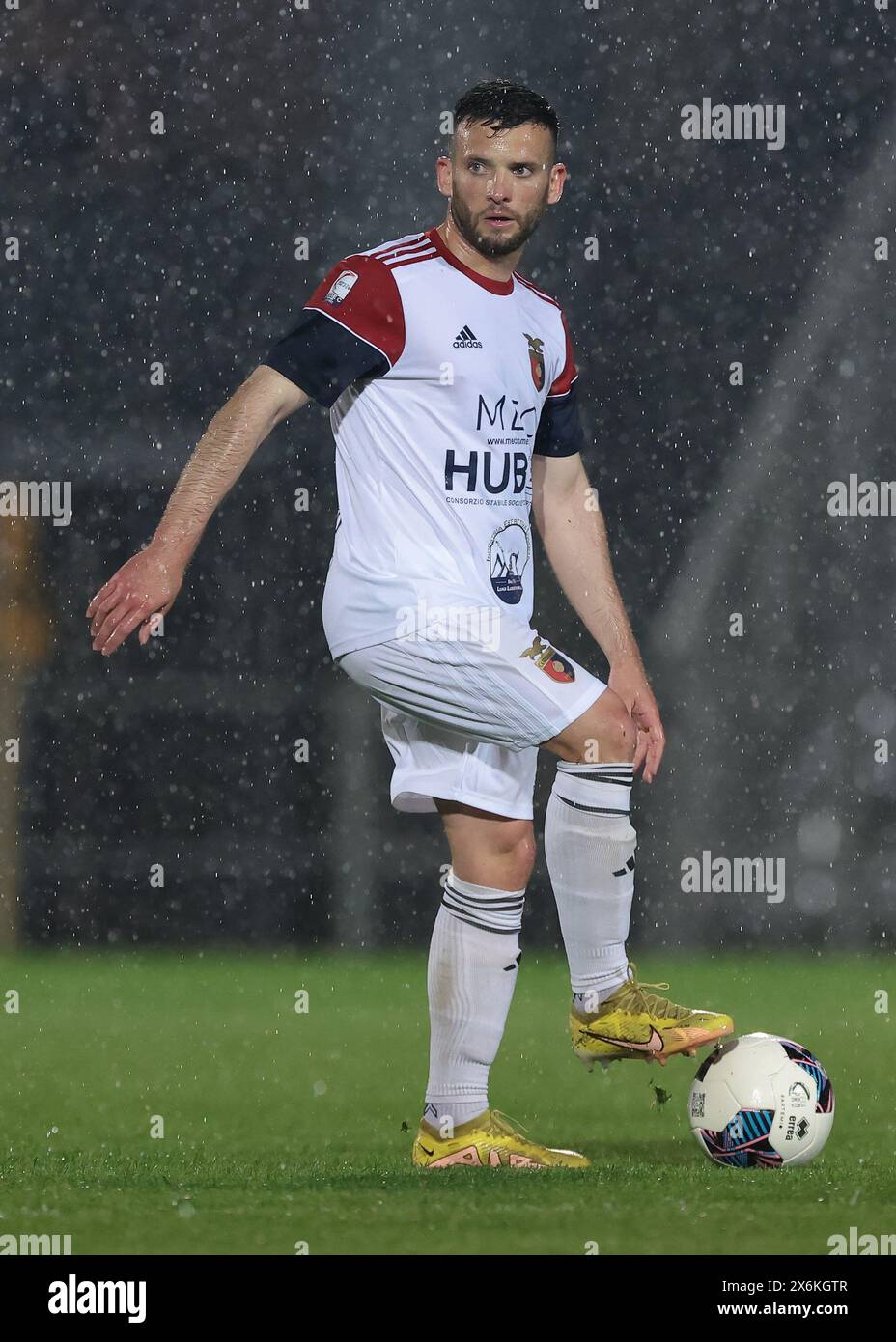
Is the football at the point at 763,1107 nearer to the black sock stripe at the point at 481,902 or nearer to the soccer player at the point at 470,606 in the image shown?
the soccer player at the point at 470,606

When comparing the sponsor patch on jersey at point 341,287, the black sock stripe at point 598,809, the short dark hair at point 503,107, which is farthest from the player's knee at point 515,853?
the short dark hair at point 503,107

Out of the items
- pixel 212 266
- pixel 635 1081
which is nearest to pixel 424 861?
pixel 212 266

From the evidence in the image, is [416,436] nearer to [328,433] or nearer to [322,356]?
[322,356]

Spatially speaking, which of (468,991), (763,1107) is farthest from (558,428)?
(763,1107)

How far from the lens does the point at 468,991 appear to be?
376 cm

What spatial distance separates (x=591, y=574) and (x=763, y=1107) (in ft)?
3.93

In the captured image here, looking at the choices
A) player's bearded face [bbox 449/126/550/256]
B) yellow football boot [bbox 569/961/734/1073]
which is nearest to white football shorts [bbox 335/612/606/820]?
yellow football boot [bbox 569/961/734/1073]

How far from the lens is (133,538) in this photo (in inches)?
336

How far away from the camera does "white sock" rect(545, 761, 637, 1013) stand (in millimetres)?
3812

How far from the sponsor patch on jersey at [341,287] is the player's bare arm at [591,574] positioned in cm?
69

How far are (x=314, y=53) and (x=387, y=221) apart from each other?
849 mm

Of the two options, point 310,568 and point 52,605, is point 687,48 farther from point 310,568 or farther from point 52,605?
point 52,605

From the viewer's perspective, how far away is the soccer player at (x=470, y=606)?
143 inches

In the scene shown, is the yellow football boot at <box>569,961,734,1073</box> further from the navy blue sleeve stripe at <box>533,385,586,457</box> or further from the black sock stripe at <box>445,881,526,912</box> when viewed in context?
the navy blue sleeve stripe at <box>533,385,586,457</box>
